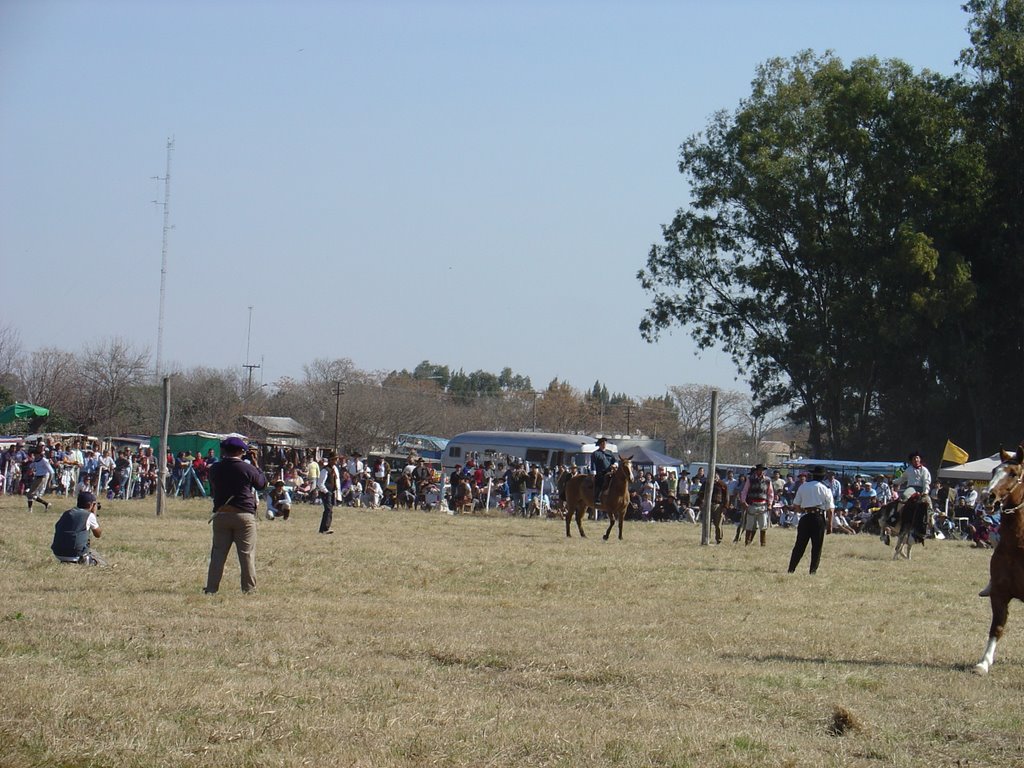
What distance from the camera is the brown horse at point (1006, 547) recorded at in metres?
9.57

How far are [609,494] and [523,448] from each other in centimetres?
2270

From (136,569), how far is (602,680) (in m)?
8.52

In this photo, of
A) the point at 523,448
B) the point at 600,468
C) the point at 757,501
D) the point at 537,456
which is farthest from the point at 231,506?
the point at 523,448

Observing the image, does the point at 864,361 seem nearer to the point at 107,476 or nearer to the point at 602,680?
the point at 107,476

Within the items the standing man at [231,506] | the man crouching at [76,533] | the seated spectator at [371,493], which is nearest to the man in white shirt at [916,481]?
the standing man at [231,506]

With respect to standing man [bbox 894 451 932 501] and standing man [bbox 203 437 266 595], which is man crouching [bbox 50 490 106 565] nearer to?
standing man [bbox 203 437 266 595]

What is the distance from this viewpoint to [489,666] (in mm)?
8953

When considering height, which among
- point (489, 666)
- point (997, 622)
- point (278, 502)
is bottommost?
point (489, 666)

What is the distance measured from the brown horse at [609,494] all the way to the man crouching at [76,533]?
12.0 m

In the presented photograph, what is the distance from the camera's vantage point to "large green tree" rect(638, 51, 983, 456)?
143ft

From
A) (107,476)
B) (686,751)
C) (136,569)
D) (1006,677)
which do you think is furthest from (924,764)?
(107,476)

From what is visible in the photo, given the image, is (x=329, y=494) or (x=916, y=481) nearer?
(x=329, y=494)

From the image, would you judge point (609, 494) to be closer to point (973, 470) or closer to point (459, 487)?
point (459, 487)

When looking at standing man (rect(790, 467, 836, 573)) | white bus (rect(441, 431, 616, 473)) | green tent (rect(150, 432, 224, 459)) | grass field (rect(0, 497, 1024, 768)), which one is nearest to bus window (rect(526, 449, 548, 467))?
white bus (rect(441, 431, 616, 473))
